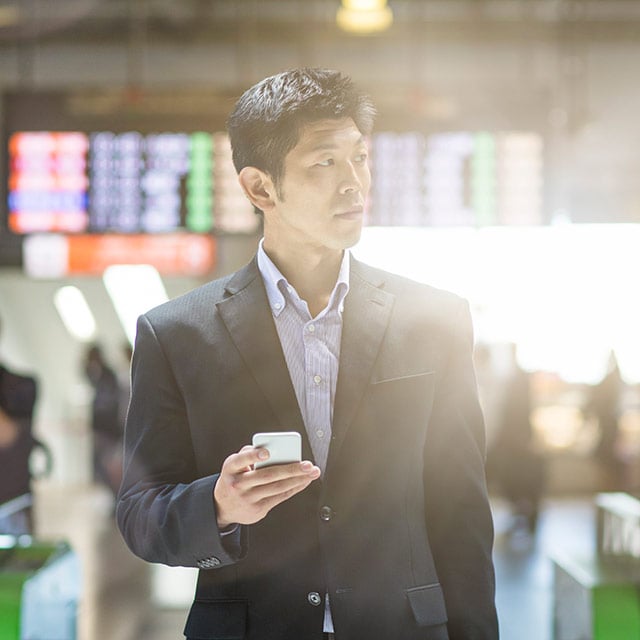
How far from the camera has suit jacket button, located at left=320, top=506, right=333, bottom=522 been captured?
5.01 feet

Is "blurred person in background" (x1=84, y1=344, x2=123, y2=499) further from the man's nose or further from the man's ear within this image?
the man's nose

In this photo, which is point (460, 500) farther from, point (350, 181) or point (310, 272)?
point (350, 181)

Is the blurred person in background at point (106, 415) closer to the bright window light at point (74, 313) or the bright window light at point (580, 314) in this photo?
the bright window light at point (74, 313)

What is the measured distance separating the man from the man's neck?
0.13ft

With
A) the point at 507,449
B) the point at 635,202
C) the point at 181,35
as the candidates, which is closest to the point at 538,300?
the point at 635,202

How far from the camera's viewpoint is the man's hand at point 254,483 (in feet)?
4.21

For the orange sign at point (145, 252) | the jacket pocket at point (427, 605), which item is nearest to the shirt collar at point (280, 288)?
the jacket pocket at point (427, 605)

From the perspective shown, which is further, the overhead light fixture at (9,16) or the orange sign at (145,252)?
the overhead light fixture at (9,16)

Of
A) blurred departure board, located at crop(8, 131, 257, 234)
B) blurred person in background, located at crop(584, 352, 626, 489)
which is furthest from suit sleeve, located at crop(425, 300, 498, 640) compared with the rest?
blurred person in background, located at crop(584, 352, 626, 489)

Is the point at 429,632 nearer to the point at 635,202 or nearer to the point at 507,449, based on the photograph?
the point at 507,449

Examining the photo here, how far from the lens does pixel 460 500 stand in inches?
63.6

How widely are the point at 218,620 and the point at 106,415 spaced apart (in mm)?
7936

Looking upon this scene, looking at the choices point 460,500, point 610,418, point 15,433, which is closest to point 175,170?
point 15,433

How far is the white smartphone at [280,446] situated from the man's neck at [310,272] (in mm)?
405
